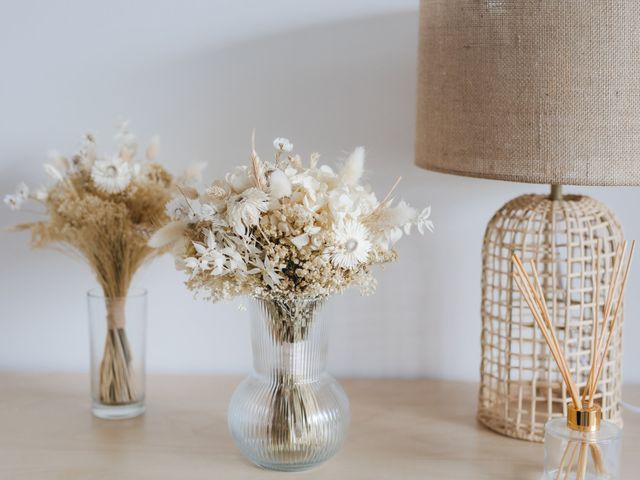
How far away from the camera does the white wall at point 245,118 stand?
53.4 inches

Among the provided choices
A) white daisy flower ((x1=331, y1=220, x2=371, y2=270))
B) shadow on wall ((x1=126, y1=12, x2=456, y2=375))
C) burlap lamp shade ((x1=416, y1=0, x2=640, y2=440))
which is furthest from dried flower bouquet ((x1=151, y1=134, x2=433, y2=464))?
shadow on wall ((x1=126, y1=12, x2=456, y2=375))

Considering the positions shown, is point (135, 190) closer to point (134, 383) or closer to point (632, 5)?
point (134, 383)

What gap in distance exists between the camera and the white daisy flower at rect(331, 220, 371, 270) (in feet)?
3.16

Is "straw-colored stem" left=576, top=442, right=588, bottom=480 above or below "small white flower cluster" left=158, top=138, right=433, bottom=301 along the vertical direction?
below

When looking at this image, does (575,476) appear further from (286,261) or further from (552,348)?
(286,261)

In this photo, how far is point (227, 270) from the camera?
0.98 m

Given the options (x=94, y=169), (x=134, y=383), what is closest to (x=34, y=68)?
(x=94, y=169)

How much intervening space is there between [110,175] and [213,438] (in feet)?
1.37

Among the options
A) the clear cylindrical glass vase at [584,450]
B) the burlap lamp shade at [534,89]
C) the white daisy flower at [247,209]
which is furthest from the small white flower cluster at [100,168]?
the clear cylindrical glass vase at [584,450]

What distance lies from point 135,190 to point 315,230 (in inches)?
14.7

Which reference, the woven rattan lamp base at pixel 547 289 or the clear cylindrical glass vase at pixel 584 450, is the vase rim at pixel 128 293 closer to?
the woven rattan lamp base at pixel 547 289

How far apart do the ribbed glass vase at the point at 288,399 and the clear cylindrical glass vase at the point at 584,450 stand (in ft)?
0.91

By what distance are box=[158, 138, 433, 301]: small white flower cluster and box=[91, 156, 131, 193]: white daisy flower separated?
21 centimetres

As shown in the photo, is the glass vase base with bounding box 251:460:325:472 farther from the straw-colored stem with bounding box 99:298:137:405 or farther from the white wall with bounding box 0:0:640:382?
the white wall with bounding box 0:0:640:382
